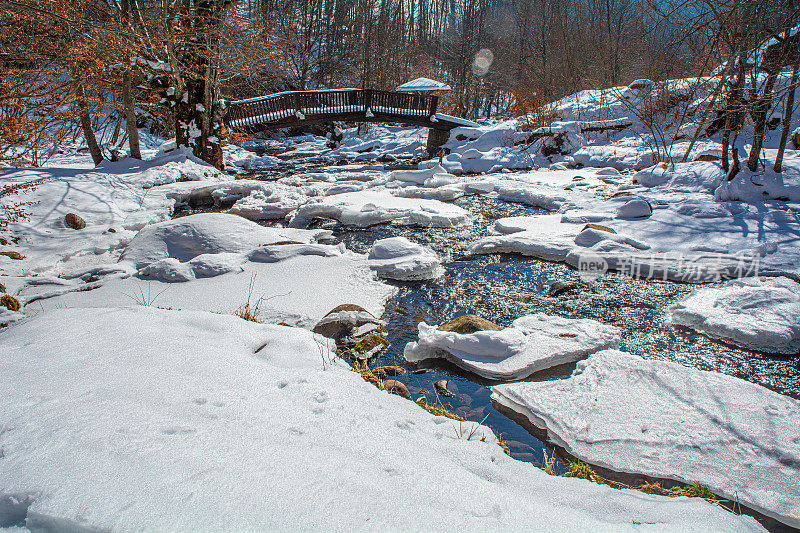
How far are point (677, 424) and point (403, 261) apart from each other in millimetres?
3000

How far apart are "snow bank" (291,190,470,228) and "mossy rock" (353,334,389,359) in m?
3.59

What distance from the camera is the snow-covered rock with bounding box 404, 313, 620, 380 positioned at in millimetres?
2920

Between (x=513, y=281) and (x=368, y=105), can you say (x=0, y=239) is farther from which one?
(x=368, y=105)

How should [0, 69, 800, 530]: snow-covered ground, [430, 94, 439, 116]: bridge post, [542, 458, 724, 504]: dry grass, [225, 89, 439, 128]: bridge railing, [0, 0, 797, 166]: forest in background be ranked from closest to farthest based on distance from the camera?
1. [0, 69, 800, 530]: snow-covered ground
2. [542, 458, 724, 504]: dry grass
3. [0, 0, 797, 166]: forest in background
4. [225, 89, 439, 128]: bridge railing
5. [430, 94, 439, 116]: bridge post

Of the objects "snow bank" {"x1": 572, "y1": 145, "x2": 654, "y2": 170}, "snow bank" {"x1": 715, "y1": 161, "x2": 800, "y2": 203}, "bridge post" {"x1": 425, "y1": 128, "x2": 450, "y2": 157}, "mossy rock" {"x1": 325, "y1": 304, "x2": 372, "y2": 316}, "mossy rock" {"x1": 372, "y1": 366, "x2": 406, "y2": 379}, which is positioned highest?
"bridge post" {"x1": 425, "y1": 128, "x2": 450, "y2": 157}

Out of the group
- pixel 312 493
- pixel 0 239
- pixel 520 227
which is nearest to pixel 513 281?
pixel 520 227

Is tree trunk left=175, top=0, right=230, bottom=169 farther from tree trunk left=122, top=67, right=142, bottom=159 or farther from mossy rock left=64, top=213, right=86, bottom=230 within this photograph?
mossy rock left=64, top=213, right=86, bottom=230

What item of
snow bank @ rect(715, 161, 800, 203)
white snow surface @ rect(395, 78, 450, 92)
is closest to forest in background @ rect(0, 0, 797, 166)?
snow bank @ rect(715, 161, 800, 203)

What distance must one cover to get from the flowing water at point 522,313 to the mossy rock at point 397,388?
0.08m

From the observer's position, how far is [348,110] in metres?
Answer: 16.2

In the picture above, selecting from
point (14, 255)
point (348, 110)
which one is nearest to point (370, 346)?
point (14, 255)

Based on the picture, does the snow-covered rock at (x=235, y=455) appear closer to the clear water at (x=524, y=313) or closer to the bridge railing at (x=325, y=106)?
the clear water at (x=524, y=313)

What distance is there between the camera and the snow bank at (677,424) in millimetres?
1938

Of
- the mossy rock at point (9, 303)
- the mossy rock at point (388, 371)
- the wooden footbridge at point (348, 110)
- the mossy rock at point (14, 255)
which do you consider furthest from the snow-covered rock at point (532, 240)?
the wooden footbridge at point (348, 110)
